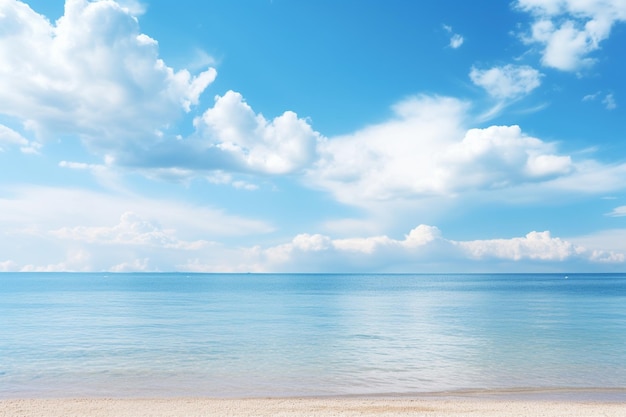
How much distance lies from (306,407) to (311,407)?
0.19 metres

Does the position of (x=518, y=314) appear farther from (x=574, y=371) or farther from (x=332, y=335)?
(x=574, y=371)

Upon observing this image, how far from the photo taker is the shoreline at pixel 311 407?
1803 cm

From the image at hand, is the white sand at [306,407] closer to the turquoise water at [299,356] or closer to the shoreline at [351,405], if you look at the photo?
the shoreline at [351,405]

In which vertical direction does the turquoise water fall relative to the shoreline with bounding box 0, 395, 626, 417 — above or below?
above

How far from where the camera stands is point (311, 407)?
19.1 meters

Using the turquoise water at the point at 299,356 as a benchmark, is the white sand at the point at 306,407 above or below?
below

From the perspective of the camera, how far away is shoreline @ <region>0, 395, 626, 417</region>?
18031 millimetres

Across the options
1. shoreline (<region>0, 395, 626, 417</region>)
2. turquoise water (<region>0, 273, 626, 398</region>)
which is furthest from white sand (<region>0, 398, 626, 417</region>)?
turquoise water (<region>0, 273, 626, 398</region>)

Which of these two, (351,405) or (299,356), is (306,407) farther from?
(299,356)

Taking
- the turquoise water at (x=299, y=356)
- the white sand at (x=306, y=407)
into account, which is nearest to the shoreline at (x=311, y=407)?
the white sand at (x=306, y=407)

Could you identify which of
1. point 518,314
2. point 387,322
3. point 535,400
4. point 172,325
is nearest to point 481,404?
point 535,400

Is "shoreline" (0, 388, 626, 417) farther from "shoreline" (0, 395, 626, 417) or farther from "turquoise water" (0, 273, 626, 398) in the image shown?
"turquoise water" (0, 273, 626, 398)

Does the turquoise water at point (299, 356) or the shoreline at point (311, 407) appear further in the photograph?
the turquoise water at point (299, 356)

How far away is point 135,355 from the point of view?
29734 millimetres
